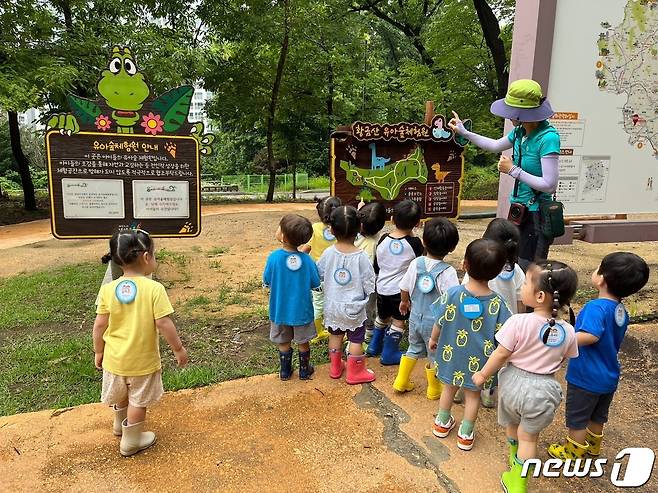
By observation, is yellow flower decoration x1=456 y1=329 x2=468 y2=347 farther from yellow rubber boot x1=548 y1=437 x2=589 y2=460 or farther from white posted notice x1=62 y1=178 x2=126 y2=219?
white posted notice x1=62 y1=178 x2=126 y2=219

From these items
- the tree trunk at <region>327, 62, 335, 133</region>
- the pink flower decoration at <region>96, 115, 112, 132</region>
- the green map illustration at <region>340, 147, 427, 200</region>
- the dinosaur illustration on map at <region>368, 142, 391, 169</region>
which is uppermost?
the tree trunk at <region>327, 62, 335, 133</region>

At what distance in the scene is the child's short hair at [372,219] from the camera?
3752 mm

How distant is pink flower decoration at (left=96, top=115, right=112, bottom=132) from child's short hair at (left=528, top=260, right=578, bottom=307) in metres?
3.51

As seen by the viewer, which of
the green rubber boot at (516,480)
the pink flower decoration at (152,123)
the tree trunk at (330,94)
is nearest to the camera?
the green rubber boot at (516,480)

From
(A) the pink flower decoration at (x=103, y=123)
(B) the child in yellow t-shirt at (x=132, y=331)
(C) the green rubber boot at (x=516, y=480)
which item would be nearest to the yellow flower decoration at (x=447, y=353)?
(C) the green rubber boot at (x=516, y=480)

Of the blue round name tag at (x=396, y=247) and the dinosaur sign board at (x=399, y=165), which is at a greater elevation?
the dinosaur sign board at (x=399, y=165)

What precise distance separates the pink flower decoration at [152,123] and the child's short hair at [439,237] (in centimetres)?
256

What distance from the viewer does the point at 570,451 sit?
8.34ft

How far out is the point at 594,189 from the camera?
489 centimetres

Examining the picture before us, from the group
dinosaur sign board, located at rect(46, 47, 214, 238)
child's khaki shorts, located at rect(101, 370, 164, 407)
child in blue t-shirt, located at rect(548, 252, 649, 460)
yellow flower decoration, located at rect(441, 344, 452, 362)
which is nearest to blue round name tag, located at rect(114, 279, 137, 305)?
child's khaki shorts, located at rect(101, 370, 164, 407)

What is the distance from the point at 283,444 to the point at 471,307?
3.89 feet

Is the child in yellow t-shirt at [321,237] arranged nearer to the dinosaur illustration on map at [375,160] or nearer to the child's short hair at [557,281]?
the dinosaur illustration on map at [375,160]

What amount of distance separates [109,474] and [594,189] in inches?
179

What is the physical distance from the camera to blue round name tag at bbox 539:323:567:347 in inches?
85.0
